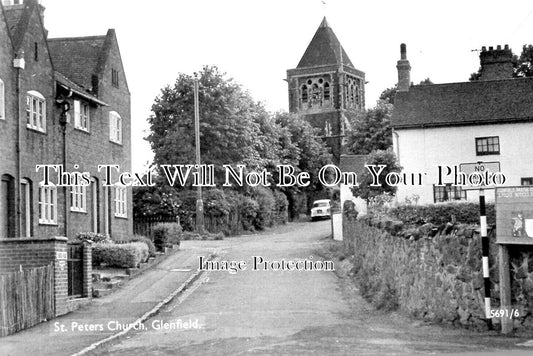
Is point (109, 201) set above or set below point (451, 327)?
above

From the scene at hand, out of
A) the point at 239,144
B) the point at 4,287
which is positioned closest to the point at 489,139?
the point at 239,144

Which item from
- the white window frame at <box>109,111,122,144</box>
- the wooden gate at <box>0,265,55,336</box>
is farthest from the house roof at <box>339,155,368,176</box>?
the wooden gate at <box>0,265,55,336</box>

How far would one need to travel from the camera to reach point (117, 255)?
29.8 metres

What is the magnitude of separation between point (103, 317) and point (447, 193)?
1150 inches

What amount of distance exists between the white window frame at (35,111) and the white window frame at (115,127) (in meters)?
7.36

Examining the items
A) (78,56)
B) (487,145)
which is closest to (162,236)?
(78,56)

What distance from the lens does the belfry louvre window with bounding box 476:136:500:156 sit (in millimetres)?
46062

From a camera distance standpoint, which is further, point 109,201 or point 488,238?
point 109,201

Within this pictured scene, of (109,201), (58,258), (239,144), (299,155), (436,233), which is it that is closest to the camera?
(436,233)

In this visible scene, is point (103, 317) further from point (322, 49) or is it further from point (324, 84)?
point (322, 49)

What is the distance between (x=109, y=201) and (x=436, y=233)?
22076 mm

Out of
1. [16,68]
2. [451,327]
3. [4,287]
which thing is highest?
[16,68]

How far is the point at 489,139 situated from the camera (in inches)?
1831

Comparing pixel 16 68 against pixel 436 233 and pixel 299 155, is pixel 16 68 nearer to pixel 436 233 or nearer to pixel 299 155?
pixel 436 233
